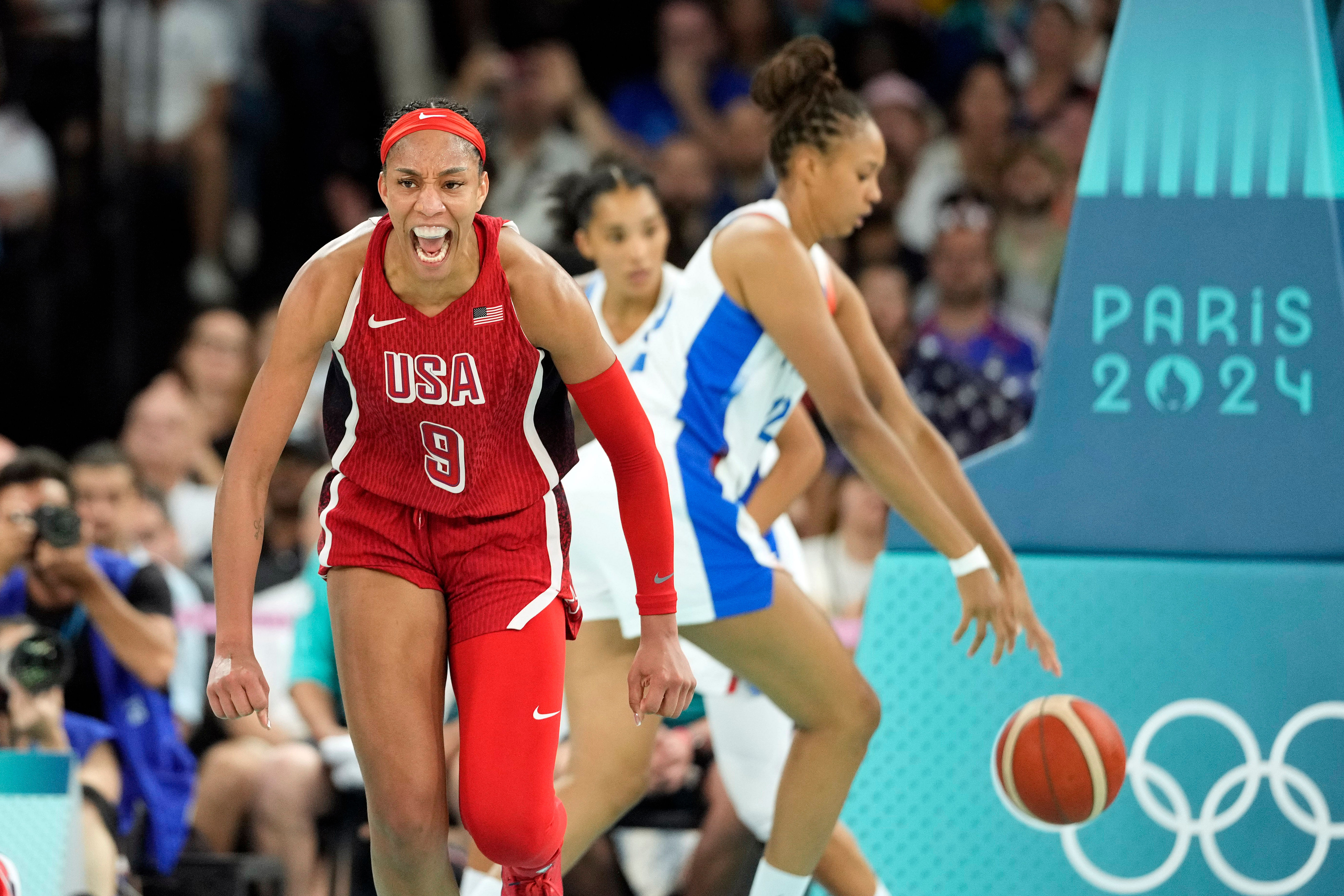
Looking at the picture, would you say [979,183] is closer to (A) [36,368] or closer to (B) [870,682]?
(B) [870,682]

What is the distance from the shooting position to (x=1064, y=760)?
428 cm

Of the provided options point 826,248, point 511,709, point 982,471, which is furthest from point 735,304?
point 826,248

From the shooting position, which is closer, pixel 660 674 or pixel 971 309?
pixel 660 674

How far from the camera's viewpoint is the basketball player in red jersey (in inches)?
130

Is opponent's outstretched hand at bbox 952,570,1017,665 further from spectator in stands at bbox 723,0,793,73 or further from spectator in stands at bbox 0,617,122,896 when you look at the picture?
spectator in stands at bbox 723,0,793,73

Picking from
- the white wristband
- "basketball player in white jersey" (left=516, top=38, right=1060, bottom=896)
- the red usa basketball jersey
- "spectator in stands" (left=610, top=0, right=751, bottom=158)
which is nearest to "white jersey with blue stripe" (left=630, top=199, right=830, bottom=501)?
"basketball player in white jersey" (left=516, top=38, right=1060, bottom=896)

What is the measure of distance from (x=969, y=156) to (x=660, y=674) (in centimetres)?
516

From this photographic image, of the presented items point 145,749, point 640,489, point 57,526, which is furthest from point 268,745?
point 640,489

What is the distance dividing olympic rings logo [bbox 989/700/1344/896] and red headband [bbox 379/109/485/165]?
2.29 m

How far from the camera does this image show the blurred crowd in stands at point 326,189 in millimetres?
6559

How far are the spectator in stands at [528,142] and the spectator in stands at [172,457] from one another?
1.74 meters

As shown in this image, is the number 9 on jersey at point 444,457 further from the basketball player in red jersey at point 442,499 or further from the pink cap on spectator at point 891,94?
the pink cap on spectator at point 891,94

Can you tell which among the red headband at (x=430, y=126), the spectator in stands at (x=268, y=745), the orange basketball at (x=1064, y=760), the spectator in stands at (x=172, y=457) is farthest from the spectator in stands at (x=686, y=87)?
the red headband at (x=430, y=126)

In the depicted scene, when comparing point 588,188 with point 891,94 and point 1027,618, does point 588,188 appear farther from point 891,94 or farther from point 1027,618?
point 891,94
